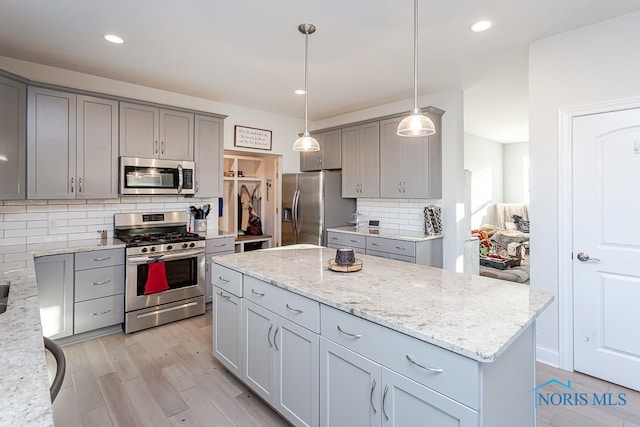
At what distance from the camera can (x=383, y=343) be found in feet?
4.42

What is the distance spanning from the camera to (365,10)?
7.55 feet

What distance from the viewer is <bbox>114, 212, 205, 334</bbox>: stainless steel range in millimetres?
3287

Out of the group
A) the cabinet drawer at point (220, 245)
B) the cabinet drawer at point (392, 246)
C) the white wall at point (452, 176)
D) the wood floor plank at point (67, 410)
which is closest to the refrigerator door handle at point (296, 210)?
the cabinet drawer at point (220, 245)

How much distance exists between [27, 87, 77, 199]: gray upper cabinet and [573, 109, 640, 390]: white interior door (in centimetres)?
449

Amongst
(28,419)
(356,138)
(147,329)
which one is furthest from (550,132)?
(147,329)

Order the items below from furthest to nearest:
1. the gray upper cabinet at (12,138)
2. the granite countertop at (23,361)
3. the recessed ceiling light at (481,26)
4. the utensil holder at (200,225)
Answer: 1. the utensil holder at (200,225)
2. the gray upper cabinet at (12,138)
3. the recessed ceiling light at (481,26)
4. the granite countertop at (23,361)

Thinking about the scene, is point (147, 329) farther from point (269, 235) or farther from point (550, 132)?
point (550, 132)

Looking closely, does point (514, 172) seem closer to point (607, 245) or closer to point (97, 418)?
point (607, 245)

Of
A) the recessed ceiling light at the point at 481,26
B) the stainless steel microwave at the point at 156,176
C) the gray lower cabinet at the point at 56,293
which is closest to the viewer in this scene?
the recessed ceiling light at the point at 481,26

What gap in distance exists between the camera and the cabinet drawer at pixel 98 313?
305 cm

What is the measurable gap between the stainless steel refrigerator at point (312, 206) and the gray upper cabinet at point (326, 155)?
190mm

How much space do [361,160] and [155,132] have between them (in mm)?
2621

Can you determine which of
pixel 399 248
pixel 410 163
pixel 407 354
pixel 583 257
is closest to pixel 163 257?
pixel 399 248

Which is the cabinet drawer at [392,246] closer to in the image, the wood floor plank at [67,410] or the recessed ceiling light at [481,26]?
the recessed ceiling light at [481,26]
